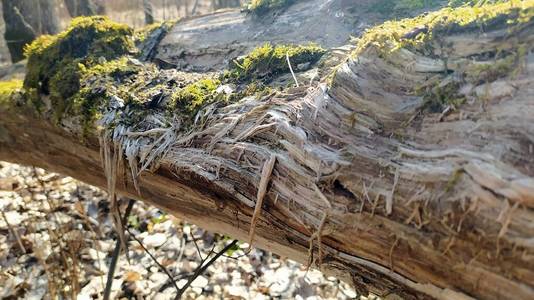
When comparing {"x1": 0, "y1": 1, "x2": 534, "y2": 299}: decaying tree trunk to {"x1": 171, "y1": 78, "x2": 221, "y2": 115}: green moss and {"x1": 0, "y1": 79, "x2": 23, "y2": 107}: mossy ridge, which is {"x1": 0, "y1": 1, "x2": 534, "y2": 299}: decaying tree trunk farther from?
{"x1": 0, "y1": 79, "x2": 23, "y2": 107}: mossy ridge

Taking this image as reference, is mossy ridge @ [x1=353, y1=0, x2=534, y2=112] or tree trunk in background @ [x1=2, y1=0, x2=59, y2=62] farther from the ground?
mossy ridge @ [x1=353, y1=0, x2=534, y2=112]

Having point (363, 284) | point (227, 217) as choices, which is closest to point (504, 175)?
point (363, 284)

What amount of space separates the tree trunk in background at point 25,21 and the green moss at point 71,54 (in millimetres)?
3087

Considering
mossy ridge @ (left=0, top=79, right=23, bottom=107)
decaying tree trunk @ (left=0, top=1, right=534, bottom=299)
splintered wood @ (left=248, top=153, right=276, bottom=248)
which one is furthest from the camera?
mossy ridge @ (left=0, top=79, right=23, bottom=107)

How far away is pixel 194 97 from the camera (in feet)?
6.26

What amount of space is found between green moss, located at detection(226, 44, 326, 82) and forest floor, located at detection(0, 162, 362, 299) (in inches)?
64.2

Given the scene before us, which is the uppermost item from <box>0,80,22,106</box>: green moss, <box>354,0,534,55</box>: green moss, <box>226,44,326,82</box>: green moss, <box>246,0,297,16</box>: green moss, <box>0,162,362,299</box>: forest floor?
<box>354,0,534,55</box>: green moss

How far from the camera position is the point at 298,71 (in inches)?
77.0

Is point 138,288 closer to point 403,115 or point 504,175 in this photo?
point 403,115

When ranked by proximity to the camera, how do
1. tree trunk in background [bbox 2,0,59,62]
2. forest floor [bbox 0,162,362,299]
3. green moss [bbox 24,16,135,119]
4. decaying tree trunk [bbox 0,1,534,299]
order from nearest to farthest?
1. decaying tree trunk [bbox 0,1,534,299]
2. green moss [bbox 24,16,135,119]
3. forest floor [bbox 0,162,362,299]
4. tree trunk in background [bbox 2,0,59,62]

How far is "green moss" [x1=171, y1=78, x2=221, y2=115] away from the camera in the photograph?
1.87 meters

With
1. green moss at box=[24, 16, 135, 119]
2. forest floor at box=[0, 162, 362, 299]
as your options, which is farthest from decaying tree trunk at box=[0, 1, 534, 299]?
forest floor at box=[0, 162, 362, 299]

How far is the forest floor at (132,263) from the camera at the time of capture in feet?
11.5

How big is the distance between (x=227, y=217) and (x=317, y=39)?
1.17m
